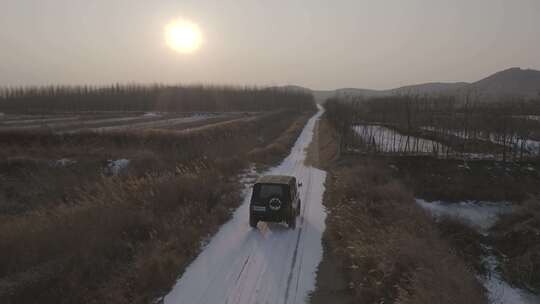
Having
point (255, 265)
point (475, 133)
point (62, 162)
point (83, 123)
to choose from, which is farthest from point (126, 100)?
point (255, 265)

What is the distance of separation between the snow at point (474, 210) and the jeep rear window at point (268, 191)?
10.1 meters

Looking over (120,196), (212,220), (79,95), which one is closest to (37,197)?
(120,196)

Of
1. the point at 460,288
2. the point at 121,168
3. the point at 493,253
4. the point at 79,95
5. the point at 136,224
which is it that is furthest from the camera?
the point at 79,95

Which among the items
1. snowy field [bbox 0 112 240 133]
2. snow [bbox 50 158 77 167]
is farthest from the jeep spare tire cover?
snowy field [bbox 0 112 240 133]

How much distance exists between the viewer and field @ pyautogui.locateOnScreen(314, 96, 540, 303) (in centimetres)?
866

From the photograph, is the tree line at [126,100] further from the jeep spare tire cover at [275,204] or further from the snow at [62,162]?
the jeep spare tire cover at [275,204]

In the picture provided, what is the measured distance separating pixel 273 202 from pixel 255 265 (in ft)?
9.77

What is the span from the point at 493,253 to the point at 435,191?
9836 millimetres

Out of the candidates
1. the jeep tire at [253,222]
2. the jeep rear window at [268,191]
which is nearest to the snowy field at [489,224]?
the jeep rear window at [268,191]

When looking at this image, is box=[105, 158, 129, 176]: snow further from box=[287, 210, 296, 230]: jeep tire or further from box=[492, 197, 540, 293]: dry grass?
box=[492, 197, 540, 293]: dry grass

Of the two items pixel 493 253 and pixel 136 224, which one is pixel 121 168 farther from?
pixel 493 253

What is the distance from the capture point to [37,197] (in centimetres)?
2242

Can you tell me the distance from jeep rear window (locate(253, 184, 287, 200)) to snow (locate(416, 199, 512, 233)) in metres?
10.1

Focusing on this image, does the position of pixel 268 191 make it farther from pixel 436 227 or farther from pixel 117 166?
pixel 117 166
